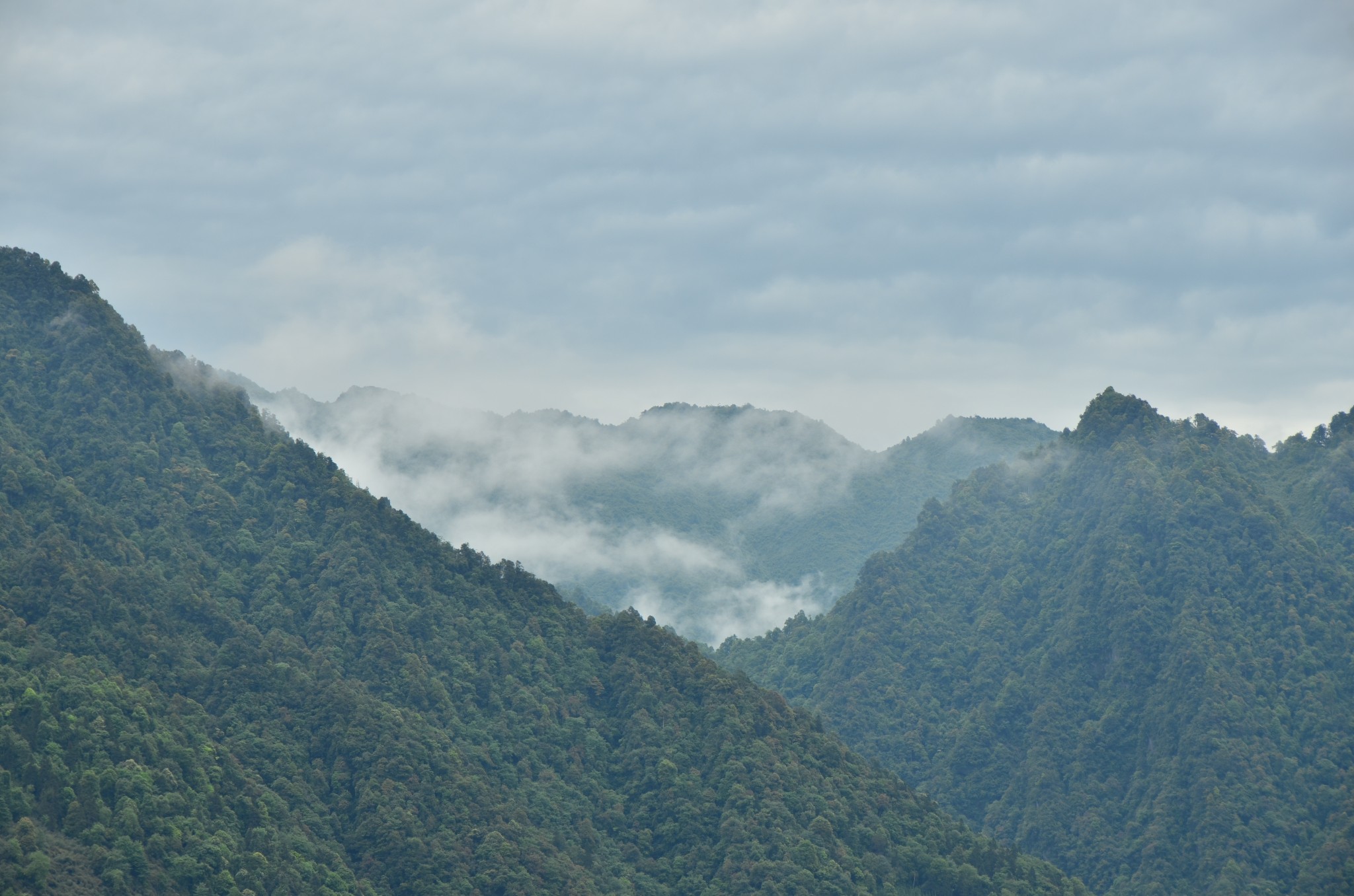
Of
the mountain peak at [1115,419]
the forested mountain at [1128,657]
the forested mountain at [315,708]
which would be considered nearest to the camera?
the forested mountain at [315,708]

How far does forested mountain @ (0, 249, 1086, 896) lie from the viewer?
8625 centimetres

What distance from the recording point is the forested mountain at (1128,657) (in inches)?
4926

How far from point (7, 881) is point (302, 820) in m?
19.9

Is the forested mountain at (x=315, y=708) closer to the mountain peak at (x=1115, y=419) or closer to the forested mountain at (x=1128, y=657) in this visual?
the forested mountain at (x=1128, y=657)

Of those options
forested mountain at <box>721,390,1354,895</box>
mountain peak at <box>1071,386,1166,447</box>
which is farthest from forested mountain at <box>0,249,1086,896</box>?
mountain peak at <box>1071,386,1166,447</box>

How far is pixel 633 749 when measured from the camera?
11350 cm

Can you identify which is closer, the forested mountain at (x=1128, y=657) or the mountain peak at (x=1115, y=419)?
the forested mountain at (x=1128, y=657)

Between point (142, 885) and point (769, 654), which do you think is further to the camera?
point (769, 654)

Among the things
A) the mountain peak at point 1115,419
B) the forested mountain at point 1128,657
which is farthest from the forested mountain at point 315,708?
the mountain peak at point 1115,419

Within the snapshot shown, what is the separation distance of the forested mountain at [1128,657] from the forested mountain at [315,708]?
58.2 ft

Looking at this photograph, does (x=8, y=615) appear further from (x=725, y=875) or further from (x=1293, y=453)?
(x=1293, y=453)

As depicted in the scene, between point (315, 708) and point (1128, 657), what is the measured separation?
73659mm

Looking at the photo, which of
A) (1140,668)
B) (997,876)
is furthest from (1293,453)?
(997,876)

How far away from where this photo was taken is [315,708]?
10056 cm
